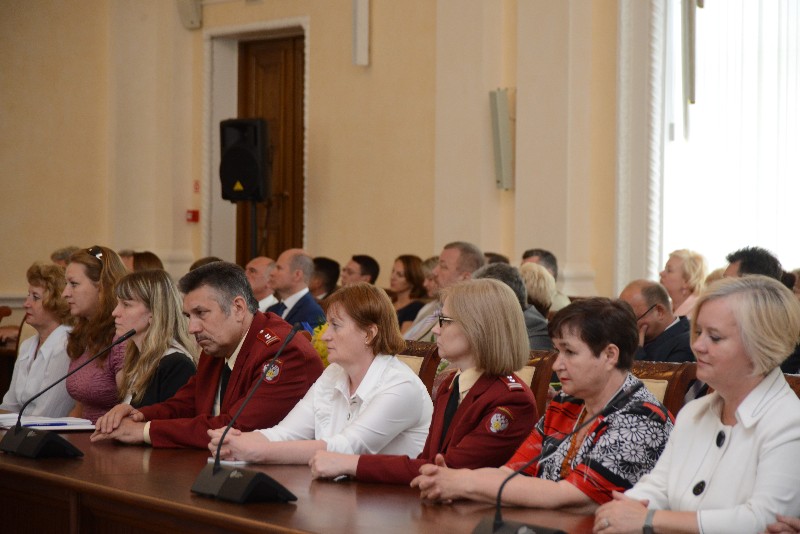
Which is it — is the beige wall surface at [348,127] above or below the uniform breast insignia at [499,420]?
above

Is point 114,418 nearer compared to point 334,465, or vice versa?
point 334,465

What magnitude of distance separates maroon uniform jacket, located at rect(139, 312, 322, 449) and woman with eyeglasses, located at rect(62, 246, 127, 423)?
1.38 ft

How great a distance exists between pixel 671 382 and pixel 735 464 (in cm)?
84

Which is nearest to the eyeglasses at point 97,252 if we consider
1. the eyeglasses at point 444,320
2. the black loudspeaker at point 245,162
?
the eyeglasses at point 444,320

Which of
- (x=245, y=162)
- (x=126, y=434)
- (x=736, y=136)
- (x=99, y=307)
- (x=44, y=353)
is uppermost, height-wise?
(x=736, y=136)

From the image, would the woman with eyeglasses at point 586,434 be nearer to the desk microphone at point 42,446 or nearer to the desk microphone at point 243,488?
the desk microphone at point 243,488

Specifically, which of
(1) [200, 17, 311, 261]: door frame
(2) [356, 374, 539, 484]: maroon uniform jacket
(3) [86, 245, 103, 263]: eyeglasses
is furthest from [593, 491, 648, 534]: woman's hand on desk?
(1) [200, 17, 311, 261]: door frame

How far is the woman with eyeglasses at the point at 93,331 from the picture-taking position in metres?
4.18

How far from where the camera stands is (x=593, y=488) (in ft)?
8.32

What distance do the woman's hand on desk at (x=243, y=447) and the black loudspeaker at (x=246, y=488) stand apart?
1.53ft

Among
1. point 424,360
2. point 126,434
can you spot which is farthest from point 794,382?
point 126,434

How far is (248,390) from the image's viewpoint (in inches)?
143

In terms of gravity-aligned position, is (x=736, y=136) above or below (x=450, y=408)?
above

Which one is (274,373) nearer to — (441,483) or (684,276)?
(441,483)
